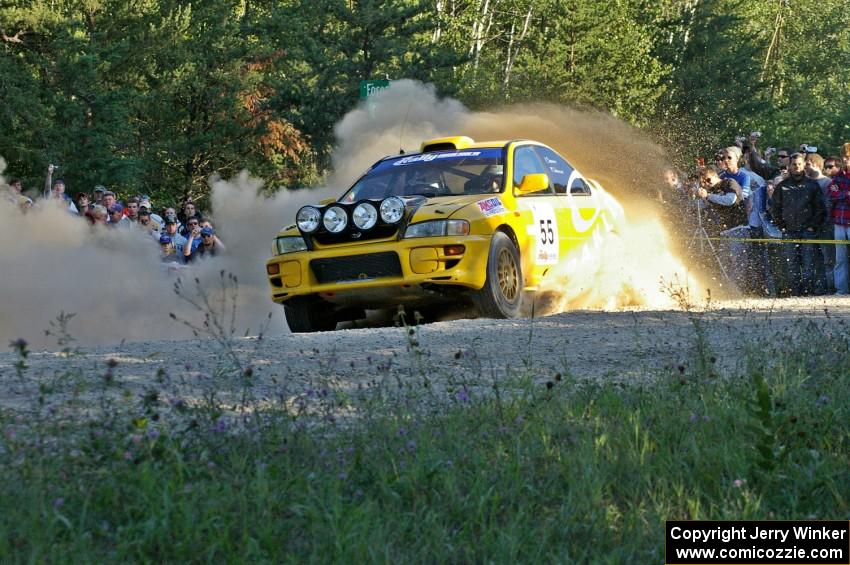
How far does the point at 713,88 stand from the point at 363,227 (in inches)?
1357

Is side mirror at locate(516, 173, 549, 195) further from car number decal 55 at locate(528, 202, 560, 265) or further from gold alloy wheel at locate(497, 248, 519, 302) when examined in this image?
gold alloy wheel at locate(497, 248, 519, 302)

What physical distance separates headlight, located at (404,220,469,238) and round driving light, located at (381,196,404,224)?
146 millimetres

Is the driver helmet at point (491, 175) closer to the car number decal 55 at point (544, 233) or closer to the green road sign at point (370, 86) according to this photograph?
the car number decal 55 at point (544, 233)

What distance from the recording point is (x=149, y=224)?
16812mm

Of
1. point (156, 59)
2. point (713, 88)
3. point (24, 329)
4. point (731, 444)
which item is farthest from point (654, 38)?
point (731, 444)

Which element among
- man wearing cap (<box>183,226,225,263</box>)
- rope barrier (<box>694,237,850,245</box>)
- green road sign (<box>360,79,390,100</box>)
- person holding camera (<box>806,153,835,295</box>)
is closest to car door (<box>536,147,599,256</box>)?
rope barrier (<box>694,237,850,245</box>)

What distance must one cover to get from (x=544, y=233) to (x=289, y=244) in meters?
2.29

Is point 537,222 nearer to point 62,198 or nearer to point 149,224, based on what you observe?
point 149,224

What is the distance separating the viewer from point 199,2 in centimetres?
3344

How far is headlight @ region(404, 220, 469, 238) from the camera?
1028 centimetres

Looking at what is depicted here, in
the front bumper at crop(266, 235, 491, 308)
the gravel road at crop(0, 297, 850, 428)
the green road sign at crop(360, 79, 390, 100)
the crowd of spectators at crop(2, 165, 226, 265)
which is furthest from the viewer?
the green road sign at crop(360, 79, 390, 100)

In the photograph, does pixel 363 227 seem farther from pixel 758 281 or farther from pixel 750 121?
pixel 750 121

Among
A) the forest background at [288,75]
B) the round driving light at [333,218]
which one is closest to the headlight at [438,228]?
the round driving light at [333,218]

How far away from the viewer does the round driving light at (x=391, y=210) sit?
10.4 m
